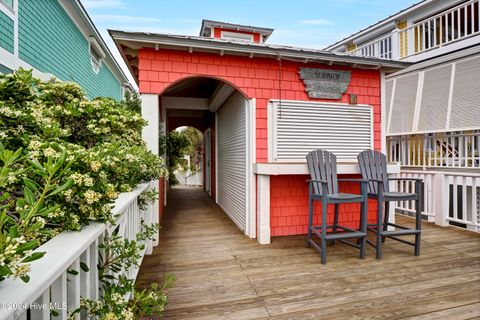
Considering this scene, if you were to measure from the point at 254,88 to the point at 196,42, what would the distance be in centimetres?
107

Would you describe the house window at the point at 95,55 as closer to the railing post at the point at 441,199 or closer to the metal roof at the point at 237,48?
the metal roof at the point at 237,48

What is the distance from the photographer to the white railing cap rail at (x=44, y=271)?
53 cm

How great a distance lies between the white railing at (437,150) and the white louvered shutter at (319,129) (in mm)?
3539

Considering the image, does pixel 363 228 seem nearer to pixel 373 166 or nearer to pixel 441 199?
pixel 373 166

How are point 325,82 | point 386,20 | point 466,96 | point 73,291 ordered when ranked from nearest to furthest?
point 73,291, point 325,82, point 466,96, point 386,20

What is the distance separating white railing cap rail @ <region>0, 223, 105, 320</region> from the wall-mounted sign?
12.5ft

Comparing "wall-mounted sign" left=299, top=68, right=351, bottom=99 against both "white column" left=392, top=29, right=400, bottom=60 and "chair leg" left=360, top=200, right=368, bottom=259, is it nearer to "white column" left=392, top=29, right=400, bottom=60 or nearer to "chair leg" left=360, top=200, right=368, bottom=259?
"chair leg" left=360, top=200, right=368, bottom=259

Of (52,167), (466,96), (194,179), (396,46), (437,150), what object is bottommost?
(194,179)

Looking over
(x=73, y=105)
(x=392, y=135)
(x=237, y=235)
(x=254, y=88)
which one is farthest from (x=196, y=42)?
(x=392, y=135)

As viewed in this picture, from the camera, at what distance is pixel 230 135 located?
529 cm

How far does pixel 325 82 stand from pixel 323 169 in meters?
1.54

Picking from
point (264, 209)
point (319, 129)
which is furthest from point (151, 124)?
point (319, 129)

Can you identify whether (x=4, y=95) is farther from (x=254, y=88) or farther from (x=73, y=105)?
(x=254, y=88)

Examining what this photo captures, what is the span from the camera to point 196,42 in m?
3.51
